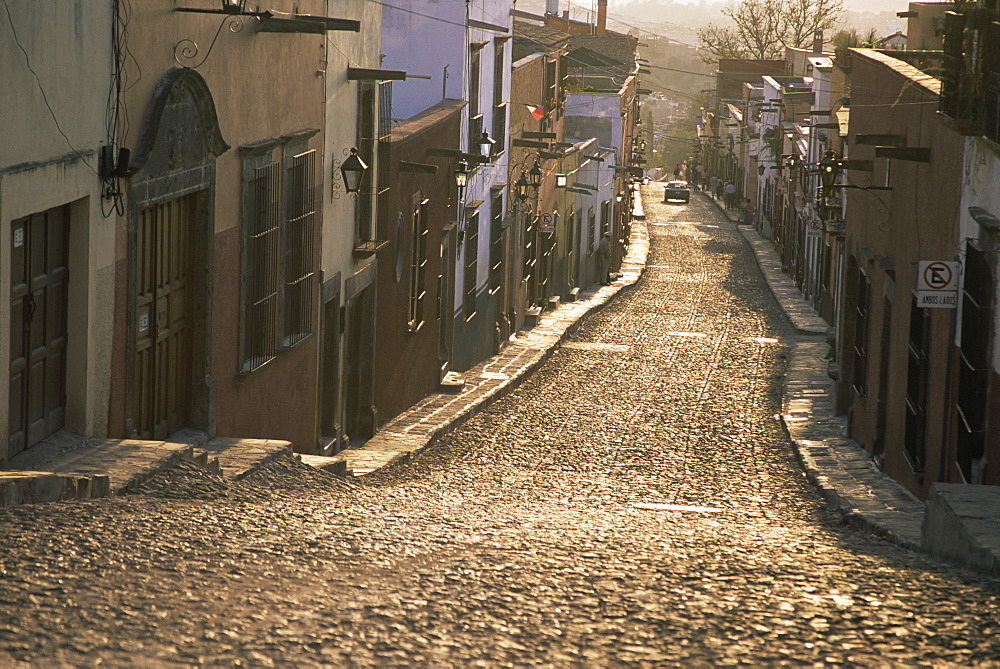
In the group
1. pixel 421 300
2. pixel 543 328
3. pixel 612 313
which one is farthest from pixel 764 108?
pixel 421 300

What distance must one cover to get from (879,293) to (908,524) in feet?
15.5

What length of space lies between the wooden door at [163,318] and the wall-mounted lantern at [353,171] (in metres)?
3.33

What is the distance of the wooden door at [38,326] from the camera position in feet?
22.2

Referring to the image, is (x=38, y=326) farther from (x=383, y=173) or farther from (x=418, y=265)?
(x=418, y=265)

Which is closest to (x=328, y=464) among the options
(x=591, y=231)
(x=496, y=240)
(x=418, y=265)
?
(x=418, y=265)

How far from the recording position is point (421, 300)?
16.5 metres

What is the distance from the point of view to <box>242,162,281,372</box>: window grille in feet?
32.8

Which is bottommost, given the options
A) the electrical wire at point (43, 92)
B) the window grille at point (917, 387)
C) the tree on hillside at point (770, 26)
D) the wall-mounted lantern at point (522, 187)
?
the window grille at point (917, 387)

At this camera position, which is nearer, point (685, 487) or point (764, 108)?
point (685, 487)

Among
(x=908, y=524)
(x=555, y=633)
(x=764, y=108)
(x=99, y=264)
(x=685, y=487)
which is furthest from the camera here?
(x=764, y=108)

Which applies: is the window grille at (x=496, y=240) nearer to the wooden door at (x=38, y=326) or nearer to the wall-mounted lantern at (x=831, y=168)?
the wall-mounted lantern at (x=831, y=168)

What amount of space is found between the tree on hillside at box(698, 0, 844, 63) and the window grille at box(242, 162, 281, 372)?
56998mm

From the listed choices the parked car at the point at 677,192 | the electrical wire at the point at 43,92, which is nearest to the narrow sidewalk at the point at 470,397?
the electrical wire at the point at 43,92

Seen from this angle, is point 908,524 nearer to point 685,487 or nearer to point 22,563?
point 685,487
